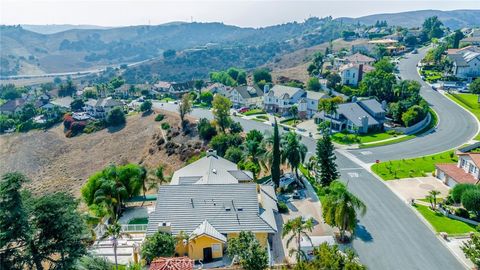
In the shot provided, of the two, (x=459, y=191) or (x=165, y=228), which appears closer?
(x=165, y=228)

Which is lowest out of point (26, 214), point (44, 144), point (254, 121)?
point (44, 144)

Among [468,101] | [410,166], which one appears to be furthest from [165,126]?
[468,101]

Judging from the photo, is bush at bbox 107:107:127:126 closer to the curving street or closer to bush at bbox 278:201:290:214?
the curving street

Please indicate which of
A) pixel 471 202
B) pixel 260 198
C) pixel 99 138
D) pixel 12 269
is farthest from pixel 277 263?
pixel 99 138

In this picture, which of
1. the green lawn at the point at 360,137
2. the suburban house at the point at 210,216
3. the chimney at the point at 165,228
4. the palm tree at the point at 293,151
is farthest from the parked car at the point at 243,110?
the chimney at the point at 165,228

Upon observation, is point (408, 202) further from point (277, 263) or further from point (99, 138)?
point (99, 138)

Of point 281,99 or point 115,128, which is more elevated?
point 281,99

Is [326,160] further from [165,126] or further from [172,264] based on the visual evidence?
[165,126]

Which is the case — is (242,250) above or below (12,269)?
below
